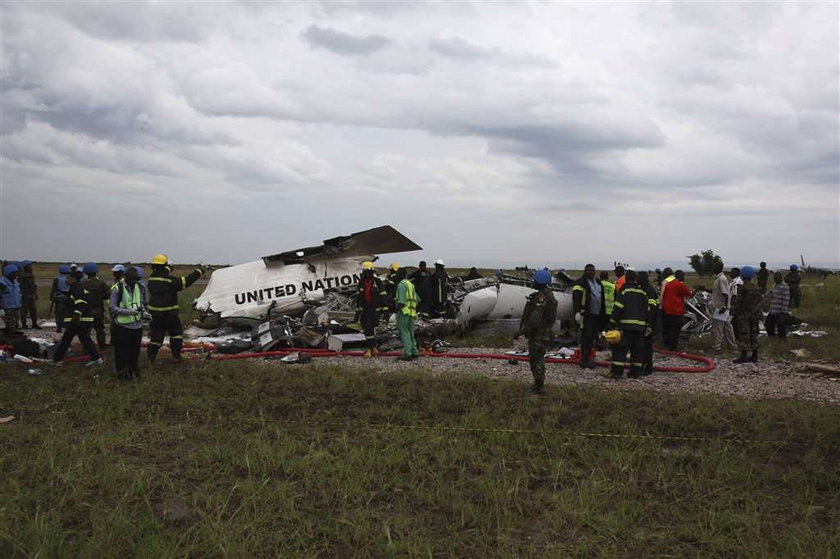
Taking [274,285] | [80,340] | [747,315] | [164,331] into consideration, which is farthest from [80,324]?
[747,315]

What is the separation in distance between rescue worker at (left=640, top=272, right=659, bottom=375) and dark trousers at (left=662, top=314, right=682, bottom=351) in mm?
216

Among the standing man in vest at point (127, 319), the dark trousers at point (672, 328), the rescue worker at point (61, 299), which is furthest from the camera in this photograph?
the rescue worker at point (61, 299)

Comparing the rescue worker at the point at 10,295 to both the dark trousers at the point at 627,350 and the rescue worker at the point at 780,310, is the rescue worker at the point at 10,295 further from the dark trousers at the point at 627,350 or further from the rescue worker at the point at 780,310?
the rescue worker at the point at 780,310

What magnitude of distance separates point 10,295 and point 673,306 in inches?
548

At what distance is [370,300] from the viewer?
1118 cm

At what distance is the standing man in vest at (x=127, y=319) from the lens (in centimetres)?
865

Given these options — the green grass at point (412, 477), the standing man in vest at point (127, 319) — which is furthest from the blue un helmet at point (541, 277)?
the standing man in vest at point (127, 319)

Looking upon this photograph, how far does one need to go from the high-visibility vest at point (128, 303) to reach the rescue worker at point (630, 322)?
6.95 m

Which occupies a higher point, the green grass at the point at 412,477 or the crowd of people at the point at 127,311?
the crowd of people at the point at 127,311

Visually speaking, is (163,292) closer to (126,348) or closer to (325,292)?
(126,348)

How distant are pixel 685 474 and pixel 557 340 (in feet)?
25.5

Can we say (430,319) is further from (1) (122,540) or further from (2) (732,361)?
(1) (122,540)

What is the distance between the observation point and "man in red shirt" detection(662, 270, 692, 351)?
11.5m

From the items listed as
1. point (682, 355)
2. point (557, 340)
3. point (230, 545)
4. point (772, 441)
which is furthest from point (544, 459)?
point (557, 340)
